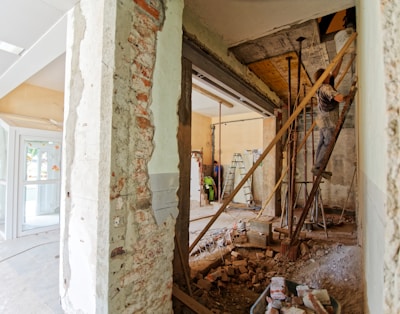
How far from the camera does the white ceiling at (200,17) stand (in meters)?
1.80

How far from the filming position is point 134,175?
1.36 m

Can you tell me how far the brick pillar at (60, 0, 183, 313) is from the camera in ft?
4.08

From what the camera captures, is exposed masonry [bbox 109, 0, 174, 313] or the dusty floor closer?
exposed masonry [bbox 109, 0, 174, 313]

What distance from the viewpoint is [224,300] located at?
86.3 inches

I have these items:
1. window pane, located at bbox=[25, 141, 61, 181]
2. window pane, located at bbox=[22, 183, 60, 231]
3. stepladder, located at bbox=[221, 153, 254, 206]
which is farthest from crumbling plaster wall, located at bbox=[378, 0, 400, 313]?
stepladder, located at bbox=[221, 153, 254, 206]

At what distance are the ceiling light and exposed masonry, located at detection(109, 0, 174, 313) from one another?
194cm

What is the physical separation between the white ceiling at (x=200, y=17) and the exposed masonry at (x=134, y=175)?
2.00ft

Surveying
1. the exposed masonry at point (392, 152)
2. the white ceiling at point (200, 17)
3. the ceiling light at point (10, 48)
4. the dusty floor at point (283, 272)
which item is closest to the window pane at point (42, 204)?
the white ceiling at point (200, 17)

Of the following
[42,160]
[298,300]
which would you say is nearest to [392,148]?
[298,300]

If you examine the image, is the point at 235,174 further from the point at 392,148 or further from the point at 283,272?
the point at 392,148

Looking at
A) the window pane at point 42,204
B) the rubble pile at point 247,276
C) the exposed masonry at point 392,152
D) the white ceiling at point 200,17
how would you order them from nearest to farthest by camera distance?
1. the exposed masonry at point 392,152
2. the white ceiling at point 200,17
3. the rubble pile at point 247,276
4. the window pane at point 42,204

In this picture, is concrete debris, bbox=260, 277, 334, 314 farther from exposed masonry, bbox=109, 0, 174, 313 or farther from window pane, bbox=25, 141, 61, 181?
window pane, bbox=25, 141, 61, 181

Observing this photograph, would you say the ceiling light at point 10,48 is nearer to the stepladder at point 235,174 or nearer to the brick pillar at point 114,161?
the brick pillar at point 114,161

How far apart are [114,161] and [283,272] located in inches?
99.3
